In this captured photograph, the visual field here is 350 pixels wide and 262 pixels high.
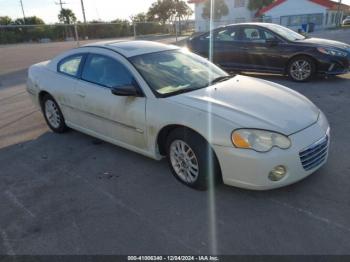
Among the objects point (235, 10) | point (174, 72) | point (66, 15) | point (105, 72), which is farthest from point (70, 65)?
point (66, 15)

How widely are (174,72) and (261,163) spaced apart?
1736mm

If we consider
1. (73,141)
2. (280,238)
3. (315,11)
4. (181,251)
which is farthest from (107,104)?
(315,11)

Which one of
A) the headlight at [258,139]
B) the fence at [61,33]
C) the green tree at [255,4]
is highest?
the green tree at [255,4]

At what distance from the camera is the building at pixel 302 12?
40.1 meters

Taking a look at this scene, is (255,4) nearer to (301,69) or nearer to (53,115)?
(301,69)

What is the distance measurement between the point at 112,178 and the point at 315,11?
43.3 meters

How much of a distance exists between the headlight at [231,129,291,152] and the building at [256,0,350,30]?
40171mm

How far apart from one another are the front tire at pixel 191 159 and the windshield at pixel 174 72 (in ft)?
1.93

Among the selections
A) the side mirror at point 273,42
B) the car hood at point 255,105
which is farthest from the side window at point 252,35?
the car hood at point 255,105

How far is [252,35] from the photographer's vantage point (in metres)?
8.82

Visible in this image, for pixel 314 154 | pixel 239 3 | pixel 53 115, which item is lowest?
pixel 53 115

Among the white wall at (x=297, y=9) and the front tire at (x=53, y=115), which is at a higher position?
the white wall at (x=297, y=9)

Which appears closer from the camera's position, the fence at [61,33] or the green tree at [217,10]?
the fence at [61,33]

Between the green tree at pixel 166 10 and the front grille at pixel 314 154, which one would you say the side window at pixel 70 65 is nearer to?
the front grille at pixel 314 154
